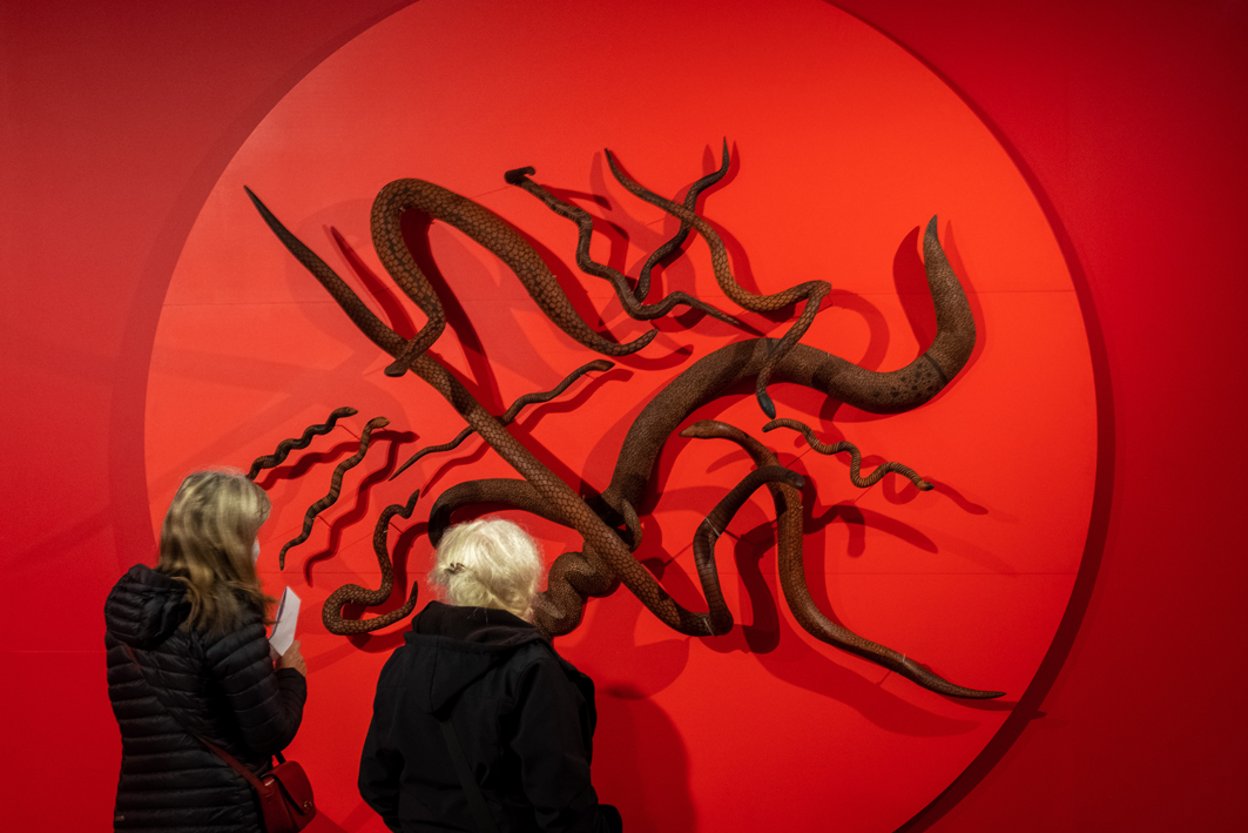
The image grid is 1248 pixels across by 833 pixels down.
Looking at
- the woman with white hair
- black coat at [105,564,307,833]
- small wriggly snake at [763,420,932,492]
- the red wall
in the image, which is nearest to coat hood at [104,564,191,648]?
black coat at [105,564,307,833]

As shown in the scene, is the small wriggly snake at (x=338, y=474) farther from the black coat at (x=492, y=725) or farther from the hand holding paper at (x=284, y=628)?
the black coat at (x=492, y=725)

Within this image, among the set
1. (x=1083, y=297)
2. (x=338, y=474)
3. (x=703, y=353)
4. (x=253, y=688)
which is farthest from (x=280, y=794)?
(x=1083, y=297)

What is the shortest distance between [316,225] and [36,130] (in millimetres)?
749

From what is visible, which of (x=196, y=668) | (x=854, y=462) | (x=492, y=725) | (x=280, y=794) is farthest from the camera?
(x=854, y=462)

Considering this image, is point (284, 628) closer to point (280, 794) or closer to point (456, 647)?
point (280, 794)

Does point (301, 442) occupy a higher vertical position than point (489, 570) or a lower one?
higher

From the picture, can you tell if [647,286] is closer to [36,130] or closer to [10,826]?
[36,130]

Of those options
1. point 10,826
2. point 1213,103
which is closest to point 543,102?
point 1213,103

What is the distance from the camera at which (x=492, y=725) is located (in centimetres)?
135

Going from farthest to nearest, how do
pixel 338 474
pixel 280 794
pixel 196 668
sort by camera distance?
pixel 338 474 < pixel 280 794 < pixel 196 668

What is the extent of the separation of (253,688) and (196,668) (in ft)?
0.30

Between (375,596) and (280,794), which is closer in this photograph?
(280,794)

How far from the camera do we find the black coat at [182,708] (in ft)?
4.75

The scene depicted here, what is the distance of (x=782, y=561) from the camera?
199 centimetres
